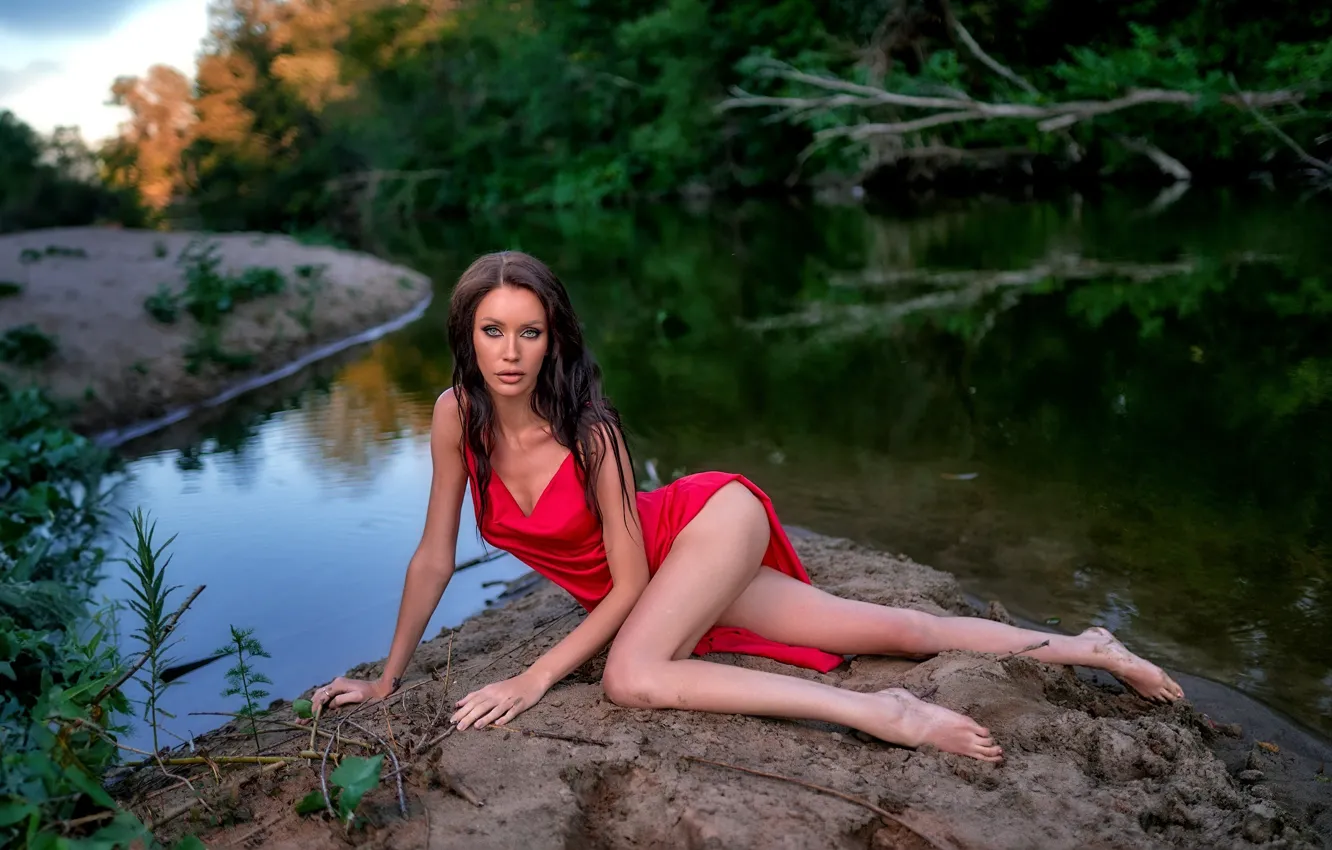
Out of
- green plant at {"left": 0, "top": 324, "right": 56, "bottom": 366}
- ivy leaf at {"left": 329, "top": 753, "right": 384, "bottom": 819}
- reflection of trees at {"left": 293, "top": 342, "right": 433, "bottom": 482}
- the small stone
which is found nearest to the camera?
ivy leaf at {"left": 329, "top": 753, "right": 384, "bottom": 819}

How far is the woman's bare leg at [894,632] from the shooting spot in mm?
3127

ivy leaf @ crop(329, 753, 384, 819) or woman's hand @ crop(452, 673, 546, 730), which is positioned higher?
ivy leaf @ crop(329, 753, 384, 819)

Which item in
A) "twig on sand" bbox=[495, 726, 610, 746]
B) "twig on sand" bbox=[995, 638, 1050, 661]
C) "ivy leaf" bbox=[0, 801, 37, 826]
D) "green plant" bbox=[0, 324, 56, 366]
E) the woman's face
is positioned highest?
the woman's face

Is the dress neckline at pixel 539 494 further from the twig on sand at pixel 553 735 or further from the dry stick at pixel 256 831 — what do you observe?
the dry stick at pixel 256 831

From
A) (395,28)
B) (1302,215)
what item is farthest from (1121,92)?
(395,28)

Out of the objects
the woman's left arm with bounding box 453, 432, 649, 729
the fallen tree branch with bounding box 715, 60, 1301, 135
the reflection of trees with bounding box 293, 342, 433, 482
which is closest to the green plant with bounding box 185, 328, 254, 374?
the reflection of trees with bounding box 293, 342, 433, 482

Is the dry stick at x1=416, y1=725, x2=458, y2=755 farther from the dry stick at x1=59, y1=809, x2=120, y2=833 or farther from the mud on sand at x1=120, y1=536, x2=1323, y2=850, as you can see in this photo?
the dry stick at x1=59, y1=809, x2=120, y2=833

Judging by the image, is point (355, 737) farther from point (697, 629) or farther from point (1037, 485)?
point (1037, 485)

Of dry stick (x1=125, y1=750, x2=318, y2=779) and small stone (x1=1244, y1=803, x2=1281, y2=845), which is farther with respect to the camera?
dry stick (x1=125, y1=750, x2=318, y2=779)

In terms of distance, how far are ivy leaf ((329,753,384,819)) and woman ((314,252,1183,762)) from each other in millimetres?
555

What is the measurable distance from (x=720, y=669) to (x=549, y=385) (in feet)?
3.02

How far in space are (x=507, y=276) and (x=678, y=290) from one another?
32.8 feet

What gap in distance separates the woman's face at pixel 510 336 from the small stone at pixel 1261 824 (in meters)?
2.00

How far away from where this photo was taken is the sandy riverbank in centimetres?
789
